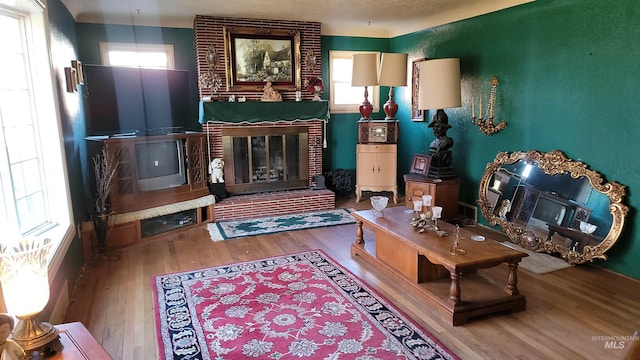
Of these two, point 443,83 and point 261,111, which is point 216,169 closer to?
point 261,111

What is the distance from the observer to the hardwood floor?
2.43 metres

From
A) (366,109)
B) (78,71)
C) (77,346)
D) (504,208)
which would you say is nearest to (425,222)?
(504,208)

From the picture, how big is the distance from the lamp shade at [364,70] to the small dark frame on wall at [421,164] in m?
1.26

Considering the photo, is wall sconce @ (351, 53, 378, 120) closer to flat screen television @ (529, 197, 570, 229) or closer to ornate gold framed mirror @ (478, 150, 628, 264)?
ornate gold framed mirror @ (478, 150, 628, 264)

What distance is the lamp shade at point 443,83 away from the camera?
4.43 m

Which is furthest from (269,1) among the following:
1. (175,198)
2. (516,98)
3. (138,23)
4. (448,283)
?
(448,283)

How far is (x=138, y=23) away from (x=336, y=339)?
4.55m

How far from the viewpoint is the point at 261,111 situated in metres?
5.47

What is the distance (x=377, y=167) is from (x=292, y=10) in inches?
92.5

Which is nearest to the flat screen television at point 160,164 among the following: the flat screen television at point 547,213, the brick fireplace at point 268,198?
the brick fireplace at point 268,198

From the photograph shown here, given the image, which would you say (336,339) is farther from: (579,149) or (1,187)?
(579,149)

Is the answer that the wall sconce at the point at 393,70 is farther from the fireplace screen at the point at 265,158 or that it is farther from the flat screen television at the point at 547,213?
the flat screen television at the point at 547,213

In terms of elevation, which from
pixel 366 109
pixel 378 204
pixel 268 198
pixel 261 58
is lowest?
pixel 268 198

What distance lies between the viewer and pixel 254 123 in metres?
5.51
